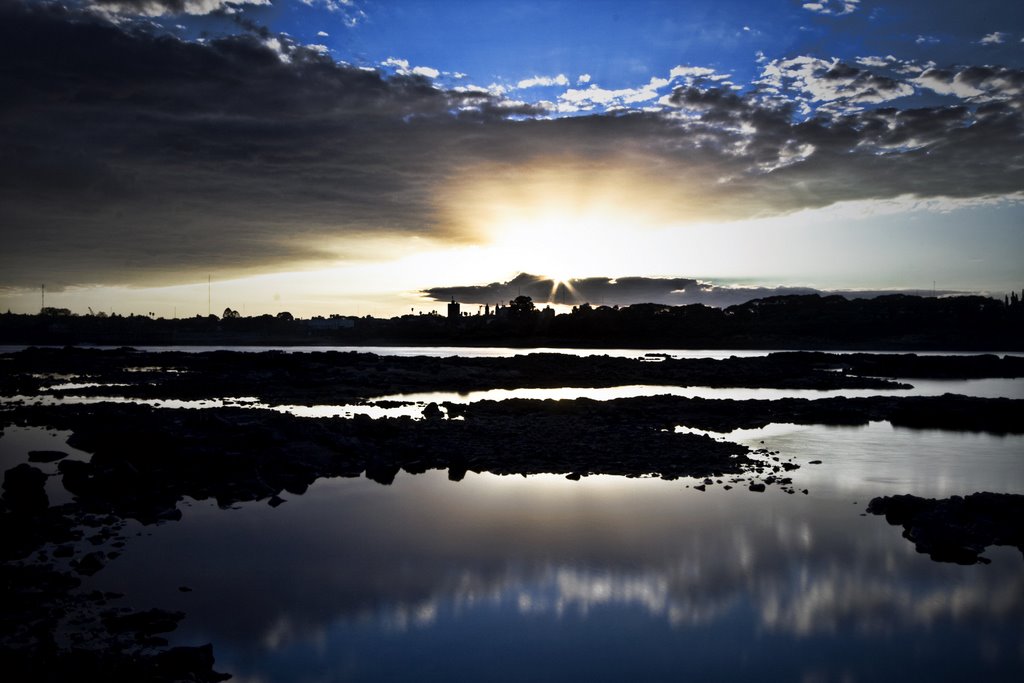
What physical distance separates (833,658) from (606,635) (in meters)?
3.11

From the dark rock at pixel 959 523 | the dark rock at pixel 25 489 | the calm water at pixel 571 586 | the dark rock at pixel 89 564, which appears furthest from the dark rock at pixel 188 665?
the dark rock at pixel 959 523

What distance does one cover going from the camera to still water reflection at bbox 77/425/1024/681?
9.12 metres

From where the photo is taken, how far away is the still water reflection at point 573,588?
29.9 feet

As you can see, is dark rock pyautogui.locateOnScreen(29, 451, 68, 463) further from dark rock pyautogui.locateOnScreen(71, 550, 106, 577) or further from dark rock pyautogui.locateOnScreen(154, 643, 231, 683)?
dark rock pyautogui.locateOnScreen(154, 643, 231, 683)

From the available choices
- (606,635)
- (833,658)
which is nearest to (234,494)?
(606,635)

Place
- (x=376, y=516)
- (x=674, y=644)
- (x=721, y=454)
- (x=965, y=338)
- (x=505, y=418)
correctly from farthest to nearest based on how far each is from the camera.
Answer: (x=965, y=338) < (x=505, y=418) < (x=721, y=454) < (x=376, y=516) < (x=674, y=644)

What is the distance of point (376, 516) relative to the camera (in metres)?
16.2

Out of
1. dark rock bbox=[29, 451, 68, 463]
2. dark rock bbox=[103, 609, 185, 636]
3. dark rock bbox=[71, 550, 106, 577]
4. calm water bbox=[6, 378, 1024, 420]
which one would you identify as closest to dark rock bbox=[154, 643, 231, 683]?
dark rock bbox=[103, 609, 185, 636]

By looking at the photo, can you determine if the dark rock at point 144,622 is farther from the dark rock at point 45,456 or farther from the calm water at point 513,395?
the calm water at point 513,395

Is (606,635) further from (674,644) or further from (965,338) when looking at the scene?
(965,338)

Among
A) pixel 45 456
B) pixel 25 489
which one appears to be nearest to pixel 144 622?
pixel 25 489

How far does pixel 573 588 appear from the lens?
11.6 m

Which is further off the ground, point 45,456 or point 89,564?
point 45,456

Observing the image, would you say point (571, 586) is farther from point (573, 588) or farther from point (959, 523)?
point (959, 523)
